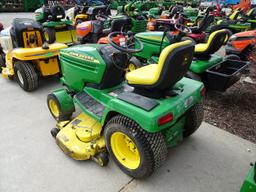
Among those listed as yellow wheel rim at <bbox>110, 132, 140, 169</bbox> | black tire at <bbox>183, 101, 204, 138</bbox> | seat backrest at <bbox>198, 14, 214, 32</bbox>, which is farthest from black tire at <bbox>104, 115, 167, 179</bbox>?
seat backrest at <bbox>198, 14, 214, 32</bbox>

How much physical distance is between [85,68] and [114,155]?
1.04 m

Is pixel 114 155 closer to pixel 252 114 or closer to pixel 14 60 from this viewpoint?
pixel 252 114

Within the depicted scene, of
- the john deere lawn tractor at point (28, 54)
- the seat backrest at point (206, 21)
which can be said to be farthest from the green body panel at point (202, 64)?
the john deere lawn tractor at point (28, 54)

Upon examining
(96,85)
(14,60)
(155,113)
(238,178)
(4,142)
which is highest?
(155,113)

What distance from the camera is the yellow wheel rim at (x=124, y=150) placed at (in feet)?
7.16

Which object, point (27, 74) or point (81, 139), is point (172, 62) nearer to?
point (81, 139)

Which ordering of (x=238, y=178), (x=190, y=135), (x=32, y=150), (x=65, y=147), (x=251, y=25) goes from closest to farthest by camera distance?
(x=238, y=178), (x=65, y=147), (x=32, y=150), (x=190, y=135), (x=251, y=25)

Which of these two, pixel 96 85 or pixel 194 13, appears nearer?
pixel 96 85

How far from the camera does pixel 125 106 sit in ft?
6.34

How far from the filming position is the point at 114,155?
2234mm

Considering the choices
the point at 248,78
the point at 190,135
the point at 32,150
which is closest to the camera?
the point at 32,150

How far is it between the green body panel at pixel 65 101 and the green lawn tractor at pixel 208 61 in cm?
170

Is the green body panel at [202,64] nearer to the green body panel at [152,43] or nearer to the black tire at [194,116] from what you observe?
the green body panel at [152,43]

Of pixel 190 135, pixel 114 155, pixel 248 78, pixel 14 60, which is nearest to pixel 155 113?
pixel 114 155
